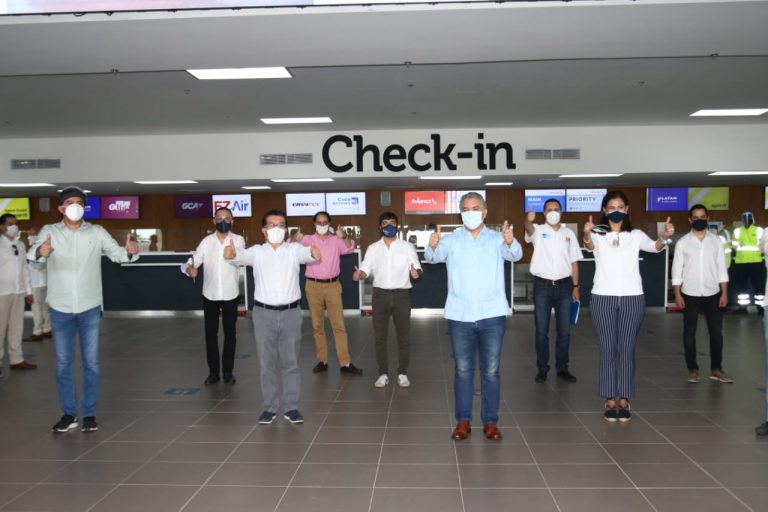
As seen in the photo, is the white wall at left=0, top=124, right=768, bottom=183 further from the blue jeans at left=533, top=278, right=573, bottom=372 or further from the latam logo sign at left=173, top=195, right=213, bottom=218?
the blue jeans at left=533, top=278, right=573, bottom=372

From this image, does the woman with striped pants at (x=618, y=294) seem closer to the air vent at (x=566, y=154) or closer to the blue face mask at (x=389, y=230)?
the blue face mask at (x=389, y=230)

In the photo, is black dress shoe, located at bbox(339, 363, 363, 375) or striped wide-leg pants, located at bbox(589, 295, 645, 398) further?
black dress shoe, located at bbox(339, 363, 363, 375)

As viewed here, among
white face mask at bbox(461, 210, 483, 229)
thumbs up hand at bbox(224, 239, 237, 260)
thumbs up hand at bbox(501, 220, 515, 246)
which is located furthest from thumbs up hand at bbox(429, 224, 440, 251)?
thumbs up hand at bbox(224, 239, 237, 260)

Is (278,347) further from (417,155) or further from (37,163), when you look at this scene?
(37,163)

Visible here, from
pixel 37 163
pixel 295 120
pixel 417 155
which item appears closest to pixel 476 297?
pixel 295 120

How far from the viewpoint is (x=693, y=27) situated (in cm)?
508

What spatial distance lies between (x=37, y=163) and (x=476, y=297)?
9910mm

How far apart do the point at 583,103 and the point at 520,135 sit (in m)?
2.12

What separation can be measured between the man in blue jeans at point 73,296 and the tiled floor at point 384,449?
10.9 inches

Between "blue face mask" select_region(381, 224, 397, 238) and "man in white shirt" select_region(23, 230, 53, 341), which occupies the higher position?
"blue face mask" select_region(381, 224, 397, 238)

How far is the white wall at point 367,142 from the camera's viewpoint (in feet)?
34.0

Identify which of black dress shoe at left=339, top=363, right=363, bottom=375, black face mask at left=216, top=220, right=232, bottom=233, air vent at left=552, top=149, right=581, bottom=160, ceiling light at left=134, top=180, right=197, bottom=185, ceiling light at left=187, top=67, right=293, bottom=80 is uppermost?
ceiling light at left=187, top=67, right=293, bottom=80

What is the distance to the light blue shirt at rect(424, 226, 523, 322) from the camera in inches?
151

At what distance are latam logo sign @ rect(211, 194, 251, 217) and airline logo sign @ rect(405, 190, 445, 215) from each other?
377 cm
